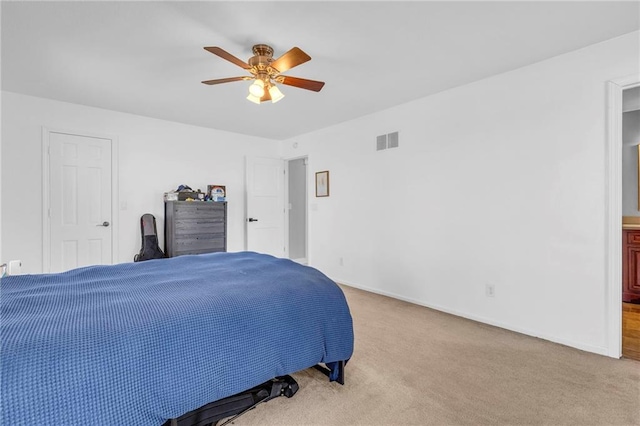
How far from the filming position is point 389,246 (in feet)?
12.8

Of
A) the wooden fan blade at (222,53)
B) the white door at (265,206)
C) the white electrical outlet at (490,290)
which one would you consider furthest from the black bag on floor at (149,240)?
the white electrical outlet at (490,290)

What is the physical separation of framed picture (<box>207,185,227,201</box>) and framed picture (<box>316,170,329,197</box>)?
4.87 feet

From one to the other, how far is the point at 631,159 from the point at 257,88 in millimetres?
4482

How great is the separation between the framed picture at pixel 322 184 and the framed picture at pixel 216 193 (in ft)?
4.87

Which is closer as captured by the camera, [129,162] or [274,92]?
[274,92]

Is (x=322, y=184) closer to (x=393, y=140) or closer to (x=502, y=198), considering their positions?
(x=393, y=140)

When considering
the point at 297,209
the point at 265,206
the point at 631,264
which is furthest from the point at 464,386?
the point at 297,209

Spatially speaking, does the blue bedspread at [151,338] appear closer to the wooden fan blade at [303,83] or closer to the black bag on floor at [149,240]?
the wooden fan blade at [303,83]

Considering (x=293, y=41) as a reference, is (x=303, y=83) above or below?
below

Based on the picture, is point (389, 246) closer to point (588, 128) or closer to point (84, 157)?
point (588, 128)

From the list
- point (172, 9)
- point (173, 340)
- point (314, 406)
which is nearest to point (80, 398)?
point (173, 340)

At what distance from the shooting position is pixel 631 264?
353 centimetres

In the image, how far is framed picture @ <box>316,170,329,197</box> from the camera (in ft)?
15.7

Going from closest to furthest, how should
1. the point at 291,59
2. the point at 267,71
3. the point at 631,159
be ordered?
the point at 291,59 → the point at 267,71 → the point at 631,159
